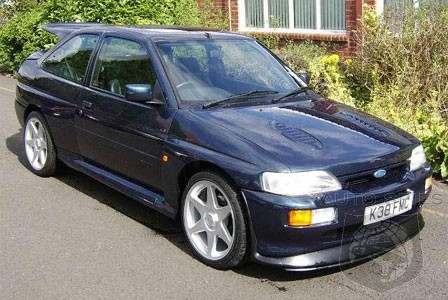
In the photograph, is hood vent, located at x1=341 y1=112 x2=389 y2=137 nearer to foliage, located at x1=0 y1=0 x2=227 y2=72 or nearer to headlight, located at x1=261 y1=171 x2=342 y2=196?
headlight, located at x1=261 y1=171 x2=342 y2=196

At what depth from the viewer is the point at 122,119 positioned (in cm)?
493

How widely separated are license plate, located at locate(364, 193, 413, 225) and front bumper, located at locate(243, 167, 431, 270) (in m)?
0.04

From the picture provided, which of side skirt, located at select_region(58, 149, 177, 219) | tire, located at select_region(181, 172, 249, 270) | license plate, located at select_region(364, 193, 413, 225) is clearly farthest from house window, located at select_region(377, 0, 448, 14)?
tire, located at select_region(181, 172, 249, 270)

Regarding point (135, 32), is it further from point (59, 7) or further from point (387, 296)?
point (59, 7)

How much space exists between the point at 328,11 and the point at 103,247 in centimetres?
808

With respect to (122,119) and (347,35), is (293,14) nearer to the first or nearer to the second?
(347,35)

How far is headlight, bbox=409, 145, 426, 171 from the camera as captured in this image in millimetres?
4394

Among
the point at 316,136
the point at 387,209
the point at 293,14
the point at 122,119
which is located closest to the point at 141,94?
the point at 122,119

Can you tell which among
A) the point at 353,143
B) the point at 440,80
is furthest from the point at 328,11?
the point at 353,143

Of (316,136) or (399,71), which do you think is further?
(399,71)

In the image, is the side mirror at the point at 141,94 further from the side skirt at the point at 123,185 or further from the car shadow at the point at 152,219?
the car shadow at the point at 152,219

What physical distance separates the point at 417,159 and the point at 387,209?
2.13ft

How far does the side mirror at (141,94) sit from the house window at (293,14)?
23.6 ft

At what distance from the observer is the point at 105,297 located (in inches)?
151
